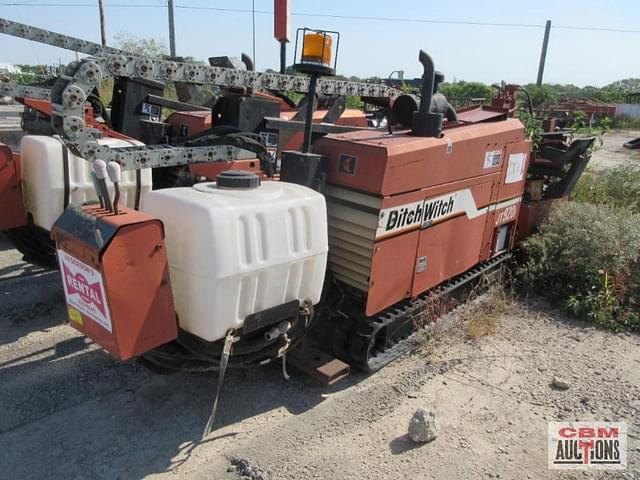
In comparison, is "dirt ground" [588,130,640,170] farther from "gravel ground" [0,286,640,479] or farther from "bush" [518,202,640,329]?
"gravel ground" [0,286,640,479]

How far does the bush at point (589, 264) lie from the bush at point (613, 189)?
183cm

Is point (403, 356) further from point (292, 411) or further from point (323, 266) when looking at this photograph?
point (323, 266)

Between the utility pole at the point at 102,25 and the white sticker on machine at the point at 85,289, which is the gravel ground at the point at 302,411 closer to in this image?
the white sticker on machine at the point at 85,289

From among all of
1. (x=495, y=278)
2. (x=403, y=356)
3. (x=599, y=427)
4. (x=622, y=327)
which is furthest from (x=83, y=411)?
(x=622, y=327)

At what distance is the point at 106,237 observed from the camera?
216 cm

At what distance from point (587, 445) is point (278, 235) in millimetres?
2111

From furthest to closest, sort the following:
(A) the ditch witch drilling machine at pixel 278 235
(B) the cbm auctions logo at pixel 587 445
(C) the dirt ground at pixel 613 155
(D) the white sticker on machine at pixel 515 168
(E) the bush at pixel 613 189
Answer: (C) the dirt ground at pixel 613 155
(E) the bush at pixel 613 189
(D) the white sticker on machine at pixel 515 168
(B) the cbm auctions logo at pixel 587 445
(A) the ditch witch drilling machine at pixel 278 235

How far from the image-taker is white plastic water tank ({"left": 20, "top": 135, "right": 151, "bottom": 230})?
3.53m

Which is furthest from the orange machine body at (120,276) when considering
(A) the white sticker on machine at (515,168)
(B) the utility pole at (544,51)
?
(B) the utility pole at (544,51)

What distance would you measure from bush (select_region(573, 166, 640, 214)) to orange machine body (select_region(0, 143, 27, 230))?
244 inches

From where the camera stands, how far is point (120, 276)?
2.19m

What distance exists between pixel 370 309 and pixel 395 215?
58 cm

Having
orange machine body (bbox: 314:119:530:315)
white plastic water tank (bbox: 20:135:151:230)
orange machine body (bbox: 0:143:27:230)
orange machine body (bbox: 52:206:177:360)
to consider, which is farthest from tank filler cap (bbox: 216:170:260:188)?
orange machine body (bbox: 0:143:27:230)

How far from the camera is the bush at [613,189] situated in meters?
6.90
